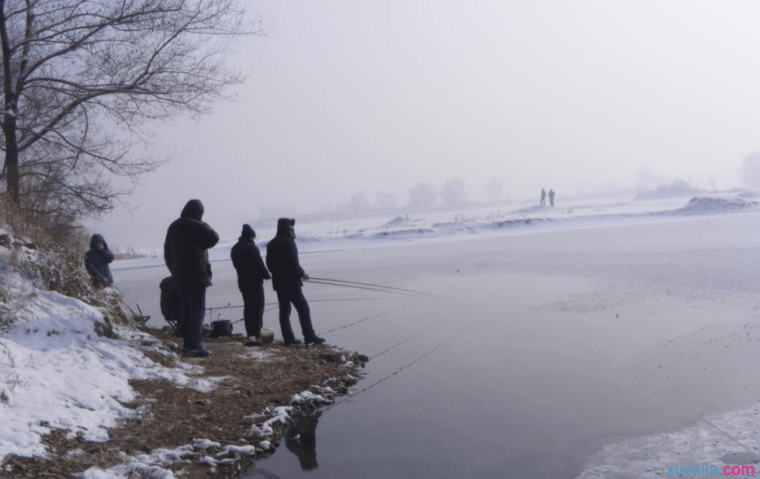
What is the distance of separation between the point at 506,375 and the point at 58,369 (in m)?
4.87

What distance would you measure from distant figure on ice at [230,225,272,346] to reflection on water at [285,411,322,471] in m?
3.94

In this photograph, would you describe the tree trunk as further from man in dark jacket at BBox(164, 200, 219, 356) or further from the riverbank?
the riverbank

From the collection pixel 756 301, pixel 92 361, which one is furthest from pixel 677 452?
pixel 756 301

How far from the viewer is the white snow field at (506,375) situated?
4.95 meters

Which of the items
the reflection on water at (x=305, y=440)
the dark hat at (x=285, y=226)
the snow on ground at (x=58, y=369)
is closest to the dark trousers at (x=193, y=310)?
the snow on ground at (x=58, y=369)

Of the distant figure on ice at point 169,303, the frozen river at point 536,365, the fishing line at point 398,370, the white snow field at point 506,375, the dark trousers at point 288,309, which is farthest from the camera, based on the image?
the distant figure on ice at point 169,303

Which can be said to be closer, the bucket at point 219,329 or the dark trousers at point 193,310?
the dark trousers at point 193,310

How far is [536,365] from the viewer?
7.65 meters

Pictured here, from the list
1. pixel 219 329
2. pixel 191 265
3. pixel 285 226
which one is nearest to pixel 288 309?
pixel 285 226

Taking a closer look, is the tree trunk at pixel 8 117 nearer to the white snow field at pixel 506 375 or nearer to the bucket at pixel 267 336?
the white snow field at pixel 506 375

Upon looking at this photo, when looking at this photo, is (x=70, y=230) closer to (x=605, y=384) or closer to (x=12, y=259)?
(x=12, y=259)

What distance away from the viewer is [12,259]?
22.6ft

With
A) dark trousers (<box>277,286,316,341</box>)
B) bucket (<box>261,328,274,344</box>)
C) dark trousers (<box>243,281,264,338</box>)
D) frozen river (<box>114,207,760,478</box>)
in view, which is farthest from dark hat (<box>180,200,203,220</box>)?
frozen river (<box>114,207,760,478</box>)

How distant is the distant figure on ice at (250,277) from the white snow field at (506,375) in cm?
137
